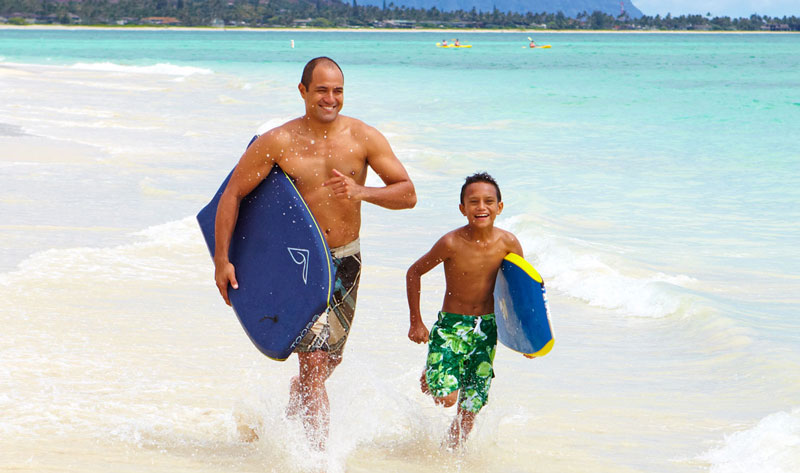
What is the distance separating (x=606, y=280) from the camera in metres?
6.66

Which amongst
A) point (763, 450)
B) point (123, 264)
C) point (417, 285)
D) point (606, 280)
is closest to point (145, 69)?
point (123, 264)

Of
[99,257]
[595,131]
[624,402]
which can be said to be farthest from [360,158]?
[595,131]

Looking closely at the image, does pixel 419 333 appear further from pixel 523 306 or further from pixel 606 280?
pixel 606 280

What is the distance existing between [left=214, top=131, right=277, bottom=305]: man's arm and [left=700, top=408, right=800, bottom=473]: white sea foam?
212 centimetres

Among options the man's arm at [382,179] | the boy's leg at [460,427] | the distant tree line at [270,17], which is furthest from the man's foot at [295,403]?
the distant tree line at [270,17]

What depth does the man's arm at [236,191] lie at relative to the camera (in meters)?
3.54

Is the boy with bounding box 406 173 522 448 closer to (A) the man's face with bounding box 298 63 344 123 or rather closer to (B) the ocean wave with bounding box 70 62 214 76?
(A) the man's face with bounding box 298 63 344 123

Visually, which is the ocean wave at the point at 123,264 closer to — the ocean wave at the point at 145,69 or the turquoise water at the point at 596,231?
the turquoise water at the point at 596,231

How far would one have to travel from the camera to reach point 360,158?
3533 millimetres

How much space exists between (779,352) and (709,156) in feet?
35.9

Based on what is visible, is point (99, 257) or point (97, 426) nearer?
point (97, 426)

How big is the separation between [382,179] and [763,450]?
1930 mm

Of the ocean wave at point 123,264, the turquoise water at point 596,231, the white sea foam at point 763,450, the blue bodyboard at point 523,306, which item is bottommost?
the turquoise water at point 596,231

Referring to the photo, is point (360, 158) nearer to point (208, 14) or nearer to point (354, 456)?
point (354, 456)
